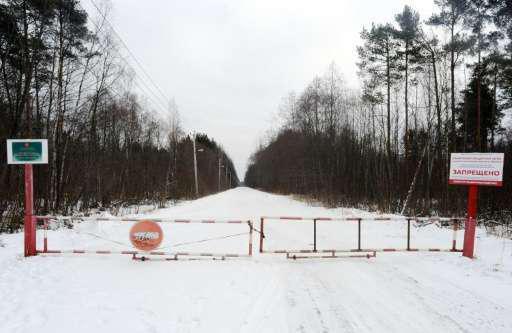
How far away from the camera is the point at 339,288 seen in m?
7.29

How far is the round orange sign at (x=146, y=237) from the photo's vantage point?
9.77 m

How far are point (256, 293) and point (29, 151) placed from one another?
23.9 ft

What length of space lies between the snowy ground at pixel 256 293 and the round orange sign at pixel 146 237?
1.69 ft

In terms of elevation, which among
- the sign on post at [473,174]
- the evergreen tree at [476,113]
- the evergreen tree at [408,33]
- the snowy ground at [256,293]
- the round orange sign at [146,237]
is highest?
the evergreen tree at [408,33]

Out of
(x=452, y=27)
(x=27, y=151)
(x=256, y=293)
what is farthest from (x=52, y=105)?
(x=452, y=27)

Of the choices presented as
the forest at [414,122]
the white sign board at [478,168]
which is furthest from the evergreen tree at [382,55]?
the white sign board at [478,168]

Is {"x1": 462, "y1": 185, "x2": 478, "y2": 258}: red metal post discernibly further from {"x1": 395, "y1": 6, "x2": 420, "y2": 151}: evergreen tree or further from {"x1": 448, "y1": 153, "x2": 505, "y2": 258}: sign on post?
{"x1": 395, "y1": 6, "x2": 420, "y2": 151}: evergreen tree

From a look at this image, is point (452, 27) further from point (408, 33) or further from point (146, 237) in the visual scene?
point (146, 237)

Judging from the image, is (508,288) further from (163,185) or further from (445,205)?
(163,185)

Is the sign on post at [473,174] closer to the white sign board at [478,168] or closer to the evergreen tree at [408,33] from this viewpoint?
the white sign board at [478,168]

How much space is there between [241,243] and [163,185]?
27.3m

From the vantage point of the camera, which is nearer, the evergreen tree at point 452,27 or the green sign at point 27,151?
the green sign at point 27,151

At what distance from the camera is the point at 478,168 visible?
10.4 metres

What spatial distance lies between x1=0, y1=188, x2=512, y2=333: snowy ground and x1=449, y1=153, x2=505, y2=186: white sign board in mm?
2216
